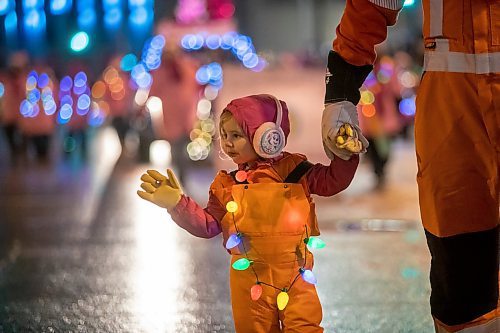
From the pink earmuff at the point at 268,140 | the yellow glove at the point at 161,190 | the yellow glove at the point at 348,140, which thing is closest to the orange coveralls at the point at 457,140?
the yellow glove at the point at 348,140

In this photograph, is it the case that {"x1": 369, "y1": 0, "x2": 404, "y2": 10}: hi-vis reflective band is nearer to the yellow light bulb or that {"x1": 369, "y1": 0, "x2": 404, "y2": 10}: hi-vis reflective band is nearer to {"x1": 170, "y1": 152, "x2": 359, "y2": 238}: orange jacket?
{"x1": 170, "y1": 152, "x2": 359, "y2": 238}: orange jacket

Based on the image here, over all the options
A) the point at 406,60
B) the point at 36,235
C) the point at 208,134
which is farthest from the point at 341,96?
the point at 406,60

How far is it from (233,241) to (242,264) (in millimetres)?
85

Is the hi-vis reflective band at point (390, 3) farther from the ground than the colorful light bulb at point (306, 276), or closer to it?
farther from the ground

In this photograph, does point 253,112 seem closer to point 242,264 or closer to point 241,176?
point 241,176

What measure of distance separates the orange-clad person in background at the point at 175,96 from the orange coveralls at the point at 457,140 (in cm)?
617

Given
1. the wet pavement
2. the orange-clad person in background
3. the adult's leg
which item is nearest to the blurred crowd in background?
the orange-clad person in background

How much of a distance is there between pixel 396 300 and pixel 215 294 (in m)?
0.92

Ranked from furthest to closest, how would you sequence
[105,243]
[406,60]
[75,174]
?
[406,60] < [75,174] < [105,243]

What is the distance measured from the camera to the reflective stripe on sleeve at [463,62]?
9.45 feet

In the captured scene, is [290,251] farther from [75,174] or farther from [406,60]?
[406,60]

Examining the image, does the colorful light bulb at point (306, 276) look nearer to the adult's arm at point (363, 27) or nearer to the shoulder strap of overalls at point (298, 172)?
the shoulder strap of overalls at point (298, 172)

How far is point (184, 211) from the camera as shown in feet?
10.1

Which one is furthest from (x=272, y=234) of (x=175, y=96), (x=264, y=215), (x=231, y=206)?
(x=175, y=96)
